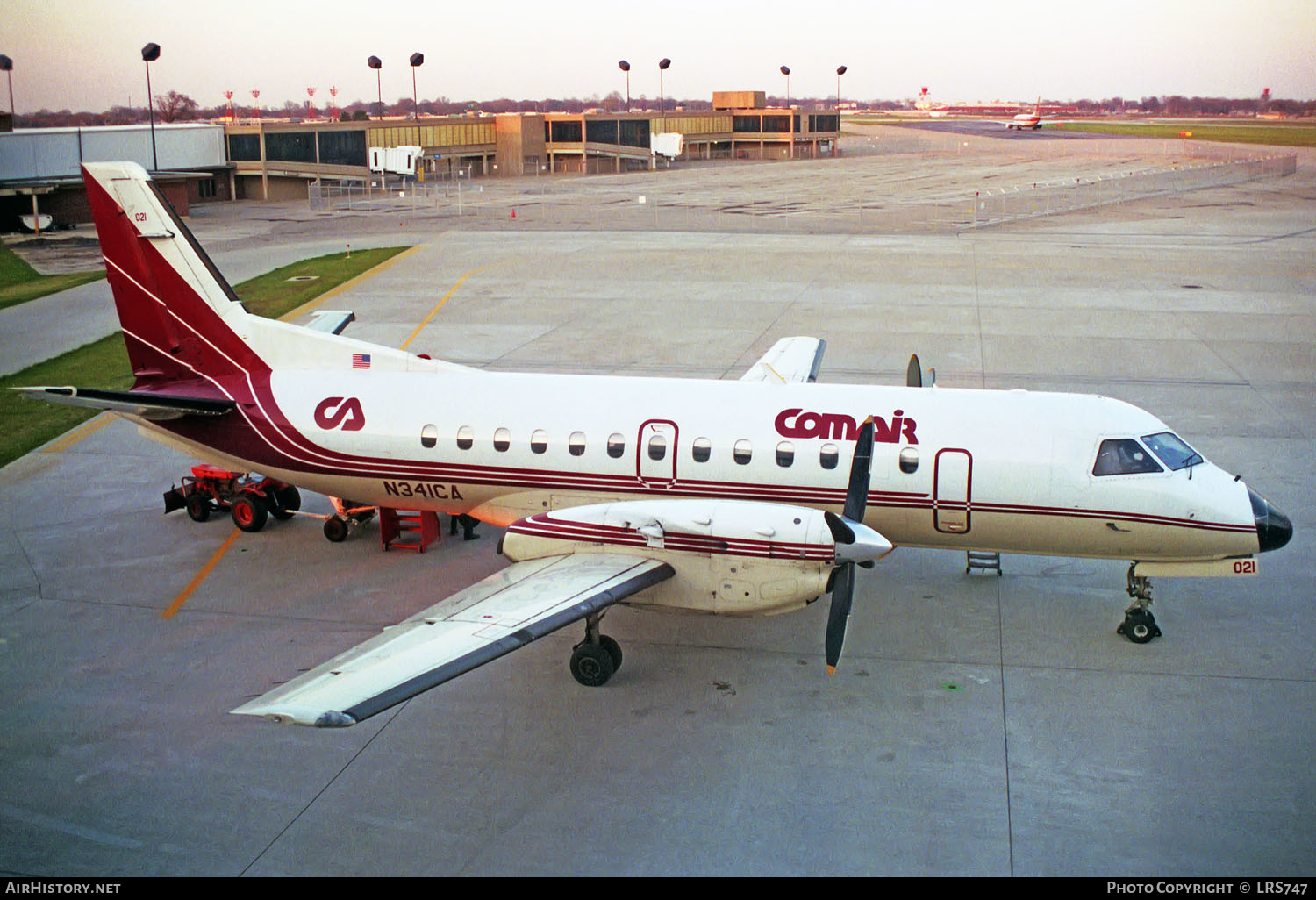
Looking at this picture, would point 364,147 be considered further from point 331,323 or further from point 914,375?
point 914,375

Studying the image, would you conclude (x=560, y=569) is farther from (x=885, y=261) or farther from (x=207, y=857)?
(x=885, y=261)

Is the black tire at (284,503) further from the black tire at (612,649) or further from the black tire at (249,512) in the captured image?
the black tire at (612,649)

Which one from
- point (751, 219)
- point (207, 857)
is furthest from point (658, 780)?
point (751, 219)

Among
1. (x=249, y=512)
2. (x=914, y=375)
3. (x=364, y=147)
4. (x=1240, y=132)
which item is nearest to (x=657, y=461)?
(x=914, y=375)

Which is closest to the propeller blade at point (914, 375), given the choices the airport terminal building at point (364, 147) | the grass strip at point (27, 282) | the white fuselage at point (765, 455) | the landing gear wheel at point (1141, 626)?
the white fuselage at point (765, 455)

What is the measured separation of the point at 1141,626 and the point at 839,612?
505 centimetres

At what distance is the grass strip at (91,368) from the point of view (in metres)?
25.4

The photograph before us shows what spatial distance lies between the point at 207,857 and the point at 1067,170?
10595cm

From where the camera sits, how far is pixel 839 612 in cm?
1302

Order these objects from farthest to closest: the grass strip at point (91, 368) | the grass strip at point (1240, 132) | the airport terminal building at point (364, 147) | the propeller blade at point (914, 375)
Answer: the grass strip at point (1240, 132) → the airport terminal building at point (364, 147) → the grass strip at point (91, 368) → the propeller blade at point (914, 375)

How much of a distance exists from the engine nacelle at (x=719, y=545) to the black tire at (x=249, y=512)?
7.42 metres

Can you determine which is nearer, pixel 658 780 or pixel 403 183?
pixel 658 780

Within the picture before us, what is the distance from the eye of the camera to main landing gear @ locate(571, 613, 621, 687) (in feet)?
46.6

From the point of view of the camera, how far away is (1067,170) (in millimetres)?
102688
